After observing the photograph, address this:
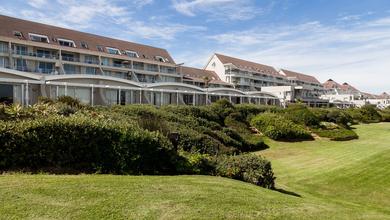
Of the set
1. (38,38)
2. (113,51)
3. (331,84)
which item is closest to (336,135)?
(38,38)

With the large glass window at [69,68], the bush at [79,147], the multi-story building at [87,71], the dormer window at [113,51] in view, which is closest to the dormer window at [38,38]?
the multi-story building at [87,71]

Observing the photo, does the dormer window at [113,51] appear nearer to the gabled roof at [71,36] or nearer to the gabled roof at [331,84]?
the gabled roof at [71,36]

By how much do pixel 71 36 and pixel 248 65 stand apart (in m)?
56.1

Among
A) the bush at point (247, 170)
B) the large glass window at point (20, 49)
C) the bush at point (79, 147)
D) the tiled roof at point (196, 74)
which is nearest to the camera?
the bush at point (79, 147)

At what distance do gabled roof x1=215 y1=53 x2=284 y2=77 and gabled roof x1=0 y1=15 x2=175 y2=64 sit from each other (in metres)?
20.4

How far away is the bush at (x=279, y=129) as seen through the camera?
3155 cm

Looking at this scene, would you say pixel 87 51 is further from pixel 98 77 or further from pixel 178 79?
pixel 98 77

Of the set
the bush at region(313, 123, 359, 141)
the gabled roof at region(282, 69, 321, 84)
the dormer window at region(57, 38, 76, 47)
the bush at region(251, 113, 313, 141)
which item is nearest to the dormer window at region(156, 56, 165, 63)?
the dormer window at region(57, 38, 76, 47)

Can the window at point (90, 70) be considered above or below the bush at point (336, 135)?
above

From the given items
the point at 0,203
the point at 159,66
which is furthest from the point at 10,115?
the point at 159,66

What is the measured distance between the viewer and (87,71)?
63.2 metres

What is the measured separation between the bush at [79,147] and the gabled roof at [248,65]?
8638 cm

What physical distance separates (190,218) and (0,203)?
3.50 m

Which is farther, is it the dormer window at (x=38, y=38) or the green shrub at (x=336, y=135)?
the dormer window at (x=38, y=38)
